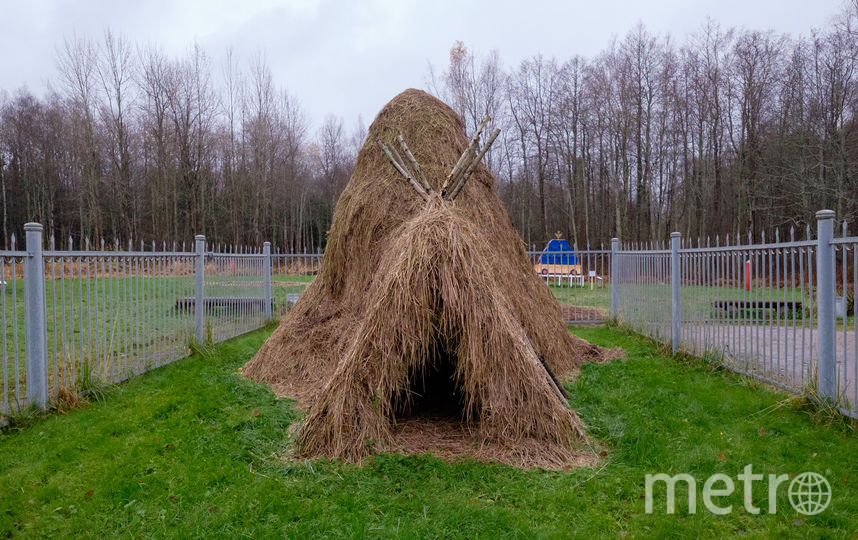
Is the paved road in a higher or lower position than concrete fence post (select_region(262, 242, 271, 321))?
lower

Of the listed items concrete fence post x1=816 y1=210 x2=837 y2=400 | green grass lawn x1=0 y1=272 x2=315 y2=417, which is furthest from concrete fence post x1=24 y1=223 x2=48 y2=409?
concrete fence post x1=816 y1=210 x2=837 y2=400

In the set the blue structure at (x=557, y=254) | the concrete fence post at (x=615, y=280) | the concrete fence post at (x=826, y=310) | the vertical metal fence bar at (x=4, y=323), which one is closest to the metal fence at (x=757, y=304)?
the concrete fence post at (x=826, y=310)

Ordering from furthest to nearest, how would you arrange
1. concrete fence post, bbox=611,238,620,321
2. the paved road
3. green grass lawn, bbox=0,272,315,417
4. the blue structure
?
the blue structure, concrete fence post, bbox=611,238,620,321, green grass lawn, bbox=0,272,315,417, the paved road

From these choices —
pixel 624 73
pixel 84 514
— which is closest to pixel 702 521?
pixel 84 514

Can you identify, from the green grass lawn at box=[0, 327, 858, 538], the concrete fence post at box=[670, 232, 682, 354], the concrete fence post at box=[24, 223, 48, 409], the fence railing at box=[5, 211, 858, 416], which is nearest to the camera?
the green grass lawn at box=[0, 327, 858, 538]

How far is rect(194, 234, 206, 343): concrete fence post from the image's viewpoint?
838 centimetres

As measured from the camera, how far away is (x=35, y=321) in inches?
199

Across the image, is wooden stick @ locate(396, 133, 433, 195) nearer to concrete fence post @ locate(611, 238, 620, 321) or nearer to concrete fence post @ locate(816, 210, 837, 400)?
concrete fence post @ locate(816, 210, 837, 400)

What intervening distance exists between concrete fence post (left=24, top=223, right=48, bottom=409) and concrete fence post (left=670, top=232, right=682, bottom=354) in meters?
8.49

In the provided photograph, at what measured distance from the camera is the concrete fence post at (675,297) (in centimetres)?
781

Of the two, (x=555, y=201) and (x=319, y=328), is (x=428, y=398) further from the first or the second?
(x=555, y=201)

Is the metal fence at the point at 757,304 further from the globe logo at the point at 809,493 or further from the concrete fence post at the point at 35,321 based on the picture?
the concrete fence post at the point at 35,321

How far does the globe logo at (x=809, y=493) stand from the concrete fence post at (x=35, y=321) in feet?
22.2

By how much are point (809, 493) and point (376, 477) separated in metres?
3.15
